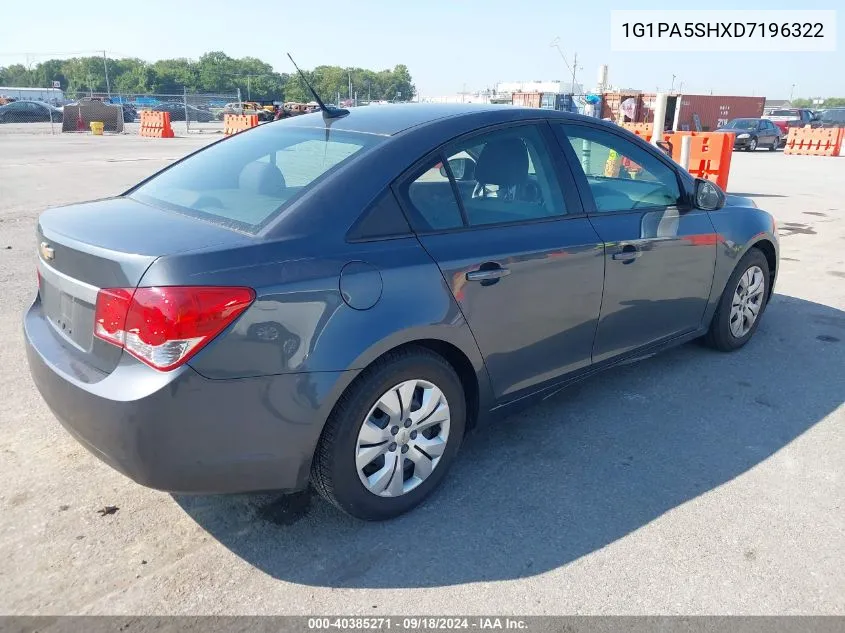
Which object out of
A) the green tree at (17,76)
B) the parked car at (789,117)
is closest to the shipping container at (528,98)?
the parked car at (789,117)

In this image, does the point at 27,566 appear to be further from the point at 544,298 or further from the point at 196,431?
the point at 544,298

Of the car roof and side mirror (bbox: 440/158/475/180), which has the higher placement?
the car roof

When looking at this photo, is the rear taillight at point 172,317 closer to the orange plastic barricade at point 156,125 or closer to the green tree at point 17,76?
the orange plastic barricade at point 156,125

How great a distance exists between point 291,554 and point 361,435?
543mm

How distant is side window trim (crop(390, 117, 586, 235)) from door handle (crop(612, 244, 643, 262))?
0.29 metres

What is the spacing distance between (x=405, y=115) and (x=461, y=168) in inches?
17.4

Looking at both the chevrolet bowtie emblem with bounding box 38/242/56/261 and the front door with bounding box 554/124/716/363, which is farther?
the front door with bounding box 554/124/716/363

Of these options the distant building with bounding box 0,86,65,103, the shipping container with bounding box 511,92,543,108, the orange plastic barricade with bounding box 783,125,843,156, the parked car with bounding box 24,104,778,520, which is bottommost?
the parked car with bounding box 24,104,778,520

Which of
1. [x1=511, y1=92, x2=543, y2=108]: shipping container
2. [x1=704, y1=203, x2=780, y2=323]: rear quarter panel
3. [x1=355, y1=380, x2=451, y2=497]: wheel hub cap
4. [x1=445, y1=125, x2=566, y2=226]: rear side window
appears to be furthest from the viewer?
[x1=511, y1=92, x2=543, y2=108]: shipping container

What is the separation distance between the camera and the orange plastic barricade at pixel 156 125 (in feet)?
97.0

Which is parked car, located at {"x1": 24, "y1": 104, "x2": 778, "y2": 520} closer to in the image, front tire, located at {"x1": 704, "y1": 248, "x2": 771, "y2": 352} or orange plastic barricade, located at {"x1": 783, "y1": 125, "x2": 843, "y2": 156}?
front tire, located at {"x1": 704, "y1": 248, "x2": 771, "y2": 352}

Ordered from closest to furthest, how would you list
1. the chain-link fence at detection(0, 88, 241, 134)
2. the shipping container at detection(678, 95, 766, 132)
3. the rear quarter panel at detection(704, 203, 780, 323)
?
1. the rear quarter panel at detection(704, 203, 780, 323)
2. the chain-link fence at detection(0, 88, 241, 134)
3. the shipping container at detection(678, 95, 766, 132)

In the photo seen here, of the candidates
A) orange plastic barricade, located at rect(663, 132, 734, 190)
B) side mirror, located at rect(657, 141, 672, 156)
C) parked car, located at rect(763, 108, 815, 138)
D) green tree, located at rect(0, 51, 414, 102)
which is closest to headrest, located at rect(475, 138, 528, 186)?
side mirror, located at rect(657, 141, 672, 156)

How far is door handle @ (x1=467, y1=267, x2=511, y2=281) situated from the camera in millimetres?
2920
